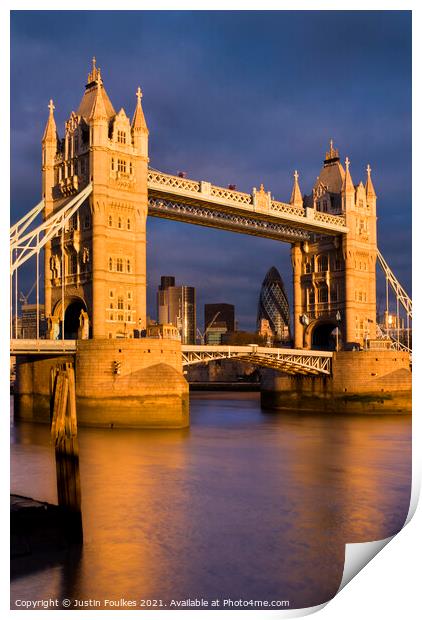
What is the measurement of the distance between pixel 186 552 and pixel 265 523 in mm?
3835

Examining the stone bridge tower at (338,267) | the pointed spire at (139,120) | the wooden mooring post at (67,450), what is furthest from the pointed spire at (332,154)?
the wooden mooring post at (67,450)

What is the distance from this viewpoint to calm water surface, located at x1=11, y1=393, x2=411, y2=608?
16969mm

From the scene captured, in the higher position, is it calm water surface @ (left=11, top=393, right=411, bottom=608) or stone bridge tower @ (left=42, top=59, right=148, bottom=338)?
stone bridge tower @ (left=42, top=59, right=148, bottom=338)

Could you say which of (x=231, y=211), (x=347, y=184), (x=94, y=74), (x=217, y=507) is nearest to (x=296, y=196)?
(x=347, y=184)

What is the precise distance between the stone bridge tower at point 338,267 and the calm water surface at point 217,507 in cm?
2194

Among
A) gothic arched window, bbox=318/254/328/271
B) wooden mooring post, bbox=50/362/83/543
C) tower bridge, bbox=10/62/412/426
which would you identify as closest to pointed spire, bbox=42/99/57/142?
tower bridge, bbox=10/62/412/426

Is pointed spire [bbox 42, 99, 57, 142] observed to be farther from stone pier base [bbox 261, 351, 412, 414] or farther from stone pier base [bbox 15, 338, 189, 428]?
stone pier base [bbox 261, 351, 412, 414]

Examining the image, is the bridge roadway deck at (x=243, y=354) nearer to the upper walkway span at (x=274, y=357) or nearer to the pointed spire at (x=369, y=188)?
the upper walkway span at (x=274, y=357)

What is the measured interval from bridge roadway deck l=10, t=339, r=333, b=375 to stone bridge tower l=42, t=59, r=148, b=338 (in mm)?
3148

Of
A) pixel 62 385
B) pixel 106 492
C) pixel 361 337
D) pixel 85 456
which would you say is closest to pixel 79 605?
pixel 62 385

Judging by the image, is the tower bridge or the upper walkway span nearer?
the tower bridge

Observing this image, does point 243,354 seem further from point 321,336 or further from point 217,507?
point 217,507

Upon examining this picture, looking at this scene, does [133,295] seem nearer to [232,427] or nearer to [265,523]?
[232,427]

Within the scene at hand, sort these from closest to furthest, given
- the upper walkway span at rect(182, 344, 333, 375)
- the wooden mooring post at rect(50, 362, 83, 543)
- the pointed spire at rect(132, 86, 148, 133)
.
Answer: the wooden mooring post at rect(50, 362, 83, 543), the pointed spire at rect(132, 86, 148, 133), the upper walkway span at rect(182, 344, 333, 375)
